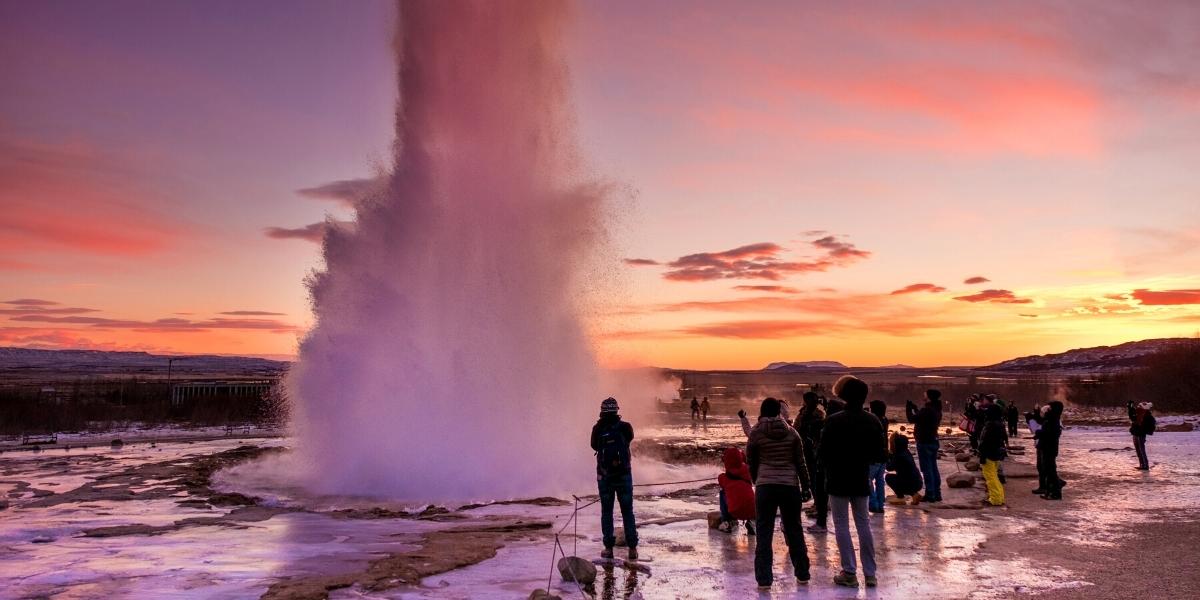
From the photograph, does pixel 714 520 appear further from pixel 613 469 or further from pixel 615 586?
pixel 615 586

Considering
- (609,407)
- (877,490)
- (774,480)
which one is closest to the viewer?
(774,480)

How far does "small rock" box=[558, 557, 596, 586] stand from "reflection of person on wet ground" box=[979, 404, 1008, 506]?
894 cm

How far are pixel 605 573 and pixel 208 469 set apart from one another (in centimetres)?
1718

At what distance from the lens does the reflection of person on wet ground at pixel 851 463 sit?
8062 millimetres

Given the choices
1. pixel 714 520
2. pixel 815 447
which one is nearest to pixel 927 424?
pixel 815 447

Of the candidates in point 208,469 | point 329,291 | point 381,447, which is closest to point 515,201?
point 329,291

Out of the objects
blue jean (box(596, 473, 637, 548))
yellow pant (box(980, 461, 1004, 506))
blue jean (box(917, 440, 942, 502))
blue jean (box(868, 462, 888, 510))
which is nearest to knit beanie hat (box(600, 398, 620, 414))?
blue jean (box(596, 473, 637, 548))

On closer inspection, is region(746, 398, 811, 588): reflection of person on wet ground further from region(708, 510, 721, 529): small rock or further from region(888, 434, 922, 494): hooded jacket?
region(888, 434, 922, 494): hooded jacket

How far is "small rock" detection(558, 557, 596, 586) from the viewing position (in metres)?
8.46

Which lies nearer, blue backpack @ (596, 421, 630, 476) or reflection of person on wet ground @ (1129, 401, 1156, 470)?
blue backpack @ (596, 421, 630, 476)

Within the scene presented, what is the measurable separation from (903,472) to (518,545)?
7589mm

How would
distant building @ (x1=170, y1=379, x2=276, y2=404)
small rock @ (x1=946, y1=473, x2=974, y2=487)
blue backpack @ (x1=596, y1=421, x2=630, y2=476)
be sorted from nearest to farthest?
blue backpack @ (x1=596, y1=421, x2=630, y2=476) < small rock @ (x1=946, y1=473, x2=974, y2=487) < distant building @ (x1=170, y1=379, x2=276, y2=404)

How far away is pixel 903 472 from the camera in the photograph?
46.5ft

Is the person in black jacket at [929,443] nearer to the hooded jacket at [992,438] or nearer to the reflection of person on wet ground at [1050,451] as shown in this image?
the hooded jacket at [992,438]
